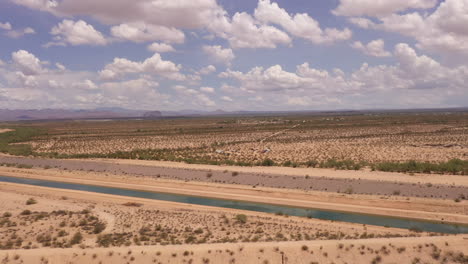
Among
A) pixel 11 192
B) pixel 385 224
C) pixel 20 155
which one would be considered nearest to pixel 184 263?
pixel 385 224

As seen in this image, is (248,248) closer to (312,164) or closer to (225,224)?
(225,224)

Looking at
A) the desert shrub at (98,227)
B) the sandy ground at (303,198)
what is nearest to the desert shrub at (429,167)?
the sandy ground at (303,198)

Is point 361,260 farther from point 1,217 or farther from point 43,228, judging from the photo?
point 1,217

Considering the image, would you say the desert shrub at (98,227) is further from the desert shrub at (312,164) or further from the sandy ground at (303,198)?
the desert shrub at (312,164)

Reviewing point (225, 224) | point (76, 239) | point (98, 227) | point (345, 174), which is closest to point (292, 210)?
point (225, 224)

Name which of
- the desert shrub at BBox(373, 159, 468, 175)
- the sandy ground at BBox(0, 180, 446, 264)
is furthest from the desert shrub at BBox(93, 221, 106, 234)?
the desert shrub at BBox(373, 159, 468, 175)

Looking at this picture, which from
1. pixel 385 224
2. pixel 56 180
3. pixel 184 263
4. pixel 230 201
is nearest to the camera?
pixel 184 263
